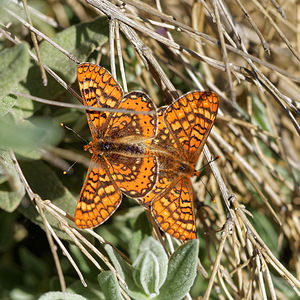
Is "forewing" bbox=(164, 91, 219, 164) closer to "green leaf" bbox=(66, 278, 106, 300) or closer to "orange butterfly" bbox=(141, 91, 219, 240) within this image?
"orange butterfly" bbox=(141, 91, 219, 240)

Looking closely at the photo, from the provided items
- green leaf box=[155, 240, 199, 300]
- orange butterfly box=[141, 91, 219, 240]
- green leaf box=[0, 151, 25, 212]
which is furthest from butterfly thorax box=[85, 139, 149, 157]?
green leaf box=[155, 240, 199, 300]

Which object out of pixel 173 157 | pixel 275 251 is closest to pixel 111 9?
pixel 173 157

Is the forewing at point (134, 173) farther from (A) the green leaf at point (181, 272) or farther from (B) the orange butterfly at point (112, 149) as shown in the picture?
(A) the green leaf at point (181, 272)

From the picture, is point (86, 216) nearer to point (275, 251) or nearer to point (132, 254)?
point (132, 254)

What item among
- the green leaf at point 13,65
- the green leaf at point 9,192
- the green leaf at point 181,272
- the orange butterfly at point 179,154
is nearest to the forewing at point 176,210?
the orange butterfly at point 179,154

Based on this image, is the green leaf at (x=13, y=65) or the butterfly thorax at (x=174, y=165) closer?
the green leaf at (x=13, y=65)

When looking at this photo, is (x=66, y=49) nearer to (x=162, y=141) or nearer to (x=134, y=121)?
(x=134, y=121)
